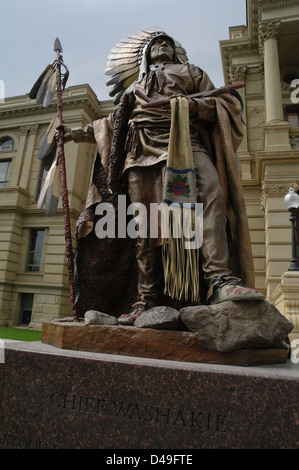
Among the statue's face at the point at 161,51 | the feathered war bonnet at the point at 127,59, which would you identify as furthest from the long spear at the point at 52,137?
the statue's face at the point at 161,51

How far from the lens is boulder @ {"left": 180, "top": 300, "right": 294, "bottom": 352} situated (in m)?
1.98

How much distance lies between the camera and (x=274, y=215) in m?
13.1

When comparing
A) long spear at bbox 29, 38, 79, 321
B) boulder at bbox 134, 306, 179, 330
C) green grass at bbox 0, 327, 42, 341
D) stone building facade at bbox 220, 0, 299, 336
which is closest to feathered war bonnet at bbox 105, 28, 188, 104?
long spear at bbox 29, 38, 79, 321

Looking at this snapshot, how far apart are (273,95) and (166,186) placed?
47.6 feet

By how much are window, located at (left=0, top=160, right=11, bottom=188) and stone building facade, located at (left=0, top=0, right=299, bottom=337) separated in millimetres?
69

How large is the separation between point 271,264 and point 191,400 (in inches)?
457

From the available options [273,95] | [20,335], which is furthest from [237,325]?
[273,95]

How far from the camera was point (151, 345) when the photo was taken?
6.98 ft

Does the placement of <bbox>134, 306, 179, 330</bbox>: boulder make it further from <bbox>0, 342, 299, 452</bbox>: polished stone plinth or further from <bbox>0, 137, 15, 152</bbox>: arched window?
<bbox>0, 137, 15, 152</bbox>: arched window

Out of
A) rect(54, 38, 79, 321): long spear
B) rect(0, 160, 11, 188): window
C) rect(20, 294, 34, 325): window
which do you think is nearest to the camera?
rect(54, 38, 79, 321): long spear

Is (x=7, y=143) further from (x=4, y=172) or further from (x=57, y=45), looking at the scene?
(x=57, y=45)

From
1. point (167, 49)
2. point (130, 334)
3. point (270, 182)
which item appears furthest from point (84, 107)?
point (130, 334)

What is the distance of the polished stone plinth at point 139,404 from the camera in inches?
62.6

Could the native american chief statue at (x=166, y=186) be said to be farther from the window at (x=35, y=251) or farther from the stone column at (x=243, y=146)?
the window at (x=35, y=251)
